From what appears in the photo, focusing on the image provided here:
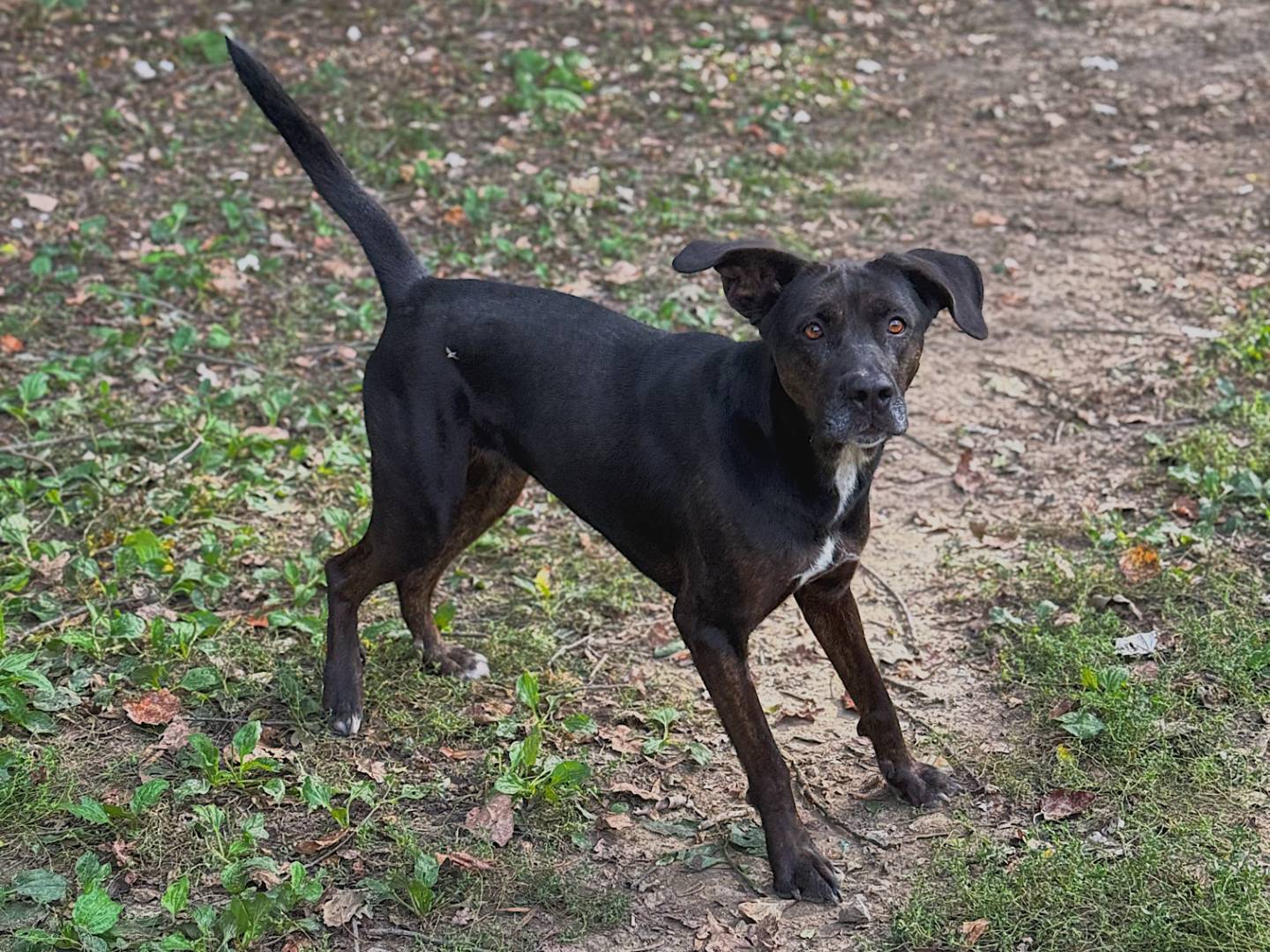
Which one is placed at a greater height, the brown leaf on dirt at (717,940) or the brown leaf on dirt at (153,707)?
the brown leaf on dirt at (717,940)

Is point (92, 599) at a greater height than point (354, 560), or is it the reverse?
point (354, 560)


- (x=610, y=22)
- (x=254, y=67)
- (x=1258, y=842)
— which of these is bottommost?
(x=1258, y=842)

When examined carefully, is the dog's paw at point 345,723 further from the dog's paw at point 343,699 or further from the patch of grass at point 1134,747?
the patch of grass at point 1134,747

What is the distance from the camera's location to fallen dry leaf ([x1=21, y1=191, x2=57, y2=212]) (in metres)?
8.41

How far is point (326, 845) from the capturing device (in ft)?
14.1

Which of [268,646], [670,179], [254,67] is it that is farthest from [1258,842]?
[670,179]

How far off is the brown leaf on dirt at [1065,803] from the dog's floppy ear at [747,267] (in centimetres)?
171

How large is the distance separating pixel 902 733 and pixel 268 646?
231 cm

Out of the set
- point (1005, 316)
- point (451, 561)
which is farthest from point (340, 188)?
point (1005, 316)

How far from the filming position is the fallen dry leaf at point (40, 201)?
331 inches

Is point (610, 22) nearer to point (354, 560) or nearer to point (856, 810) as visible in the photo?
point (354, 560)

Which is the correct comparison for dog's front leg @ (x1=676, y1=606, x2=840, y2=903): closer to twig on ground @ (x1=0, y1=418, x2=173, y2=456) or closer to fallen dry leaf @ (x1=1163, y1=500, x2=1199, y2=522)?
fallen dry leaf @ (x1=1163, y1=500, x2=1199, y2=522)

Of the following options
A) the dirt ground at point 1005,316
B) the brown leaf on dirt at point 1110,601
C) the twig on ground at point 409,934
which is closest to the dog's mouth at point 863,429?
the dirt ground at point 1005,316

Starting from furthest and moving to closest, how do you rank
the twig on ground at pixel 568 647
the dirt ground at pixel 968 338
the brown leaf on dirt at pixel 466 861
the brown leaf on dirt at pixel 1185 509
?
1. the brown leaf on dirt at pixel 1185 509
2. the twig on ground at pixel 568 647
3. the dirt ground at pixel 968 338
4. the brown leaf on dirt at pixel 466 861
